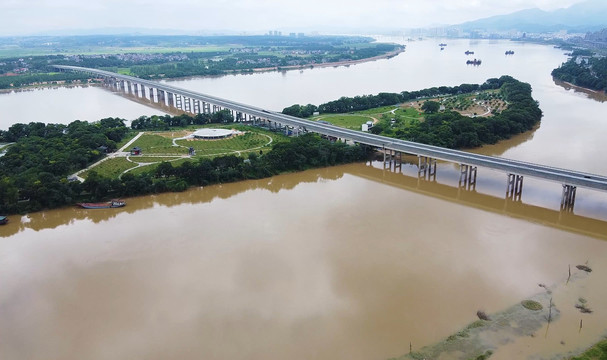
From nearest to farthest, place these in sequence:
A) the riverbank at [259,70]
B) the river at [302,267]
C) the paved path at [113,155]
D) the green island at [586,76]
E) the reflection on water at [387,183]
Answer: the river at [302,267] → the reflection on water at [387,183] → the paved path at [113,155] → the green island at [586,76] → the riverbank at [259,70]

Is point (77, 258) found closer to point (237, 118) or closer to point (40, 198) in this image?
point (40, 198)

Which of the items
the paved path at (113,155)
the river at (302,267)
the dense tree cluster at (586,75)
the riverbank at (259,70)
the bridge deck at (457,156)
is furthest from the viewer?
the riverbank at (259,70)

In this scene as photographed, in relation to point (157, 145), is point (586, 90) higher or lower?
higher

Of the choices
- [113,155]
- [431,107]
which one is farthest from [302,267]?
[431,107]

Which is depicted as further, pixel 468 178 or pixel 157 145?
pixel 157 145

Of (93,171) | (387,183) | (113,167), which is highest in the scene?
(93,171)

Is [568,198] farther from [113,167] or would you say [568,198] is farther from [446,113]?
[113,167]

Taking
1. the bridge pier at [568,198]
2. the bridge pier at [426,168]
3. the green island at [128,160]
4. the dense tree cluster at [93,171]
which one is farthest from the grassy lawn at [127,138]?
the bridge pier at [568,198]

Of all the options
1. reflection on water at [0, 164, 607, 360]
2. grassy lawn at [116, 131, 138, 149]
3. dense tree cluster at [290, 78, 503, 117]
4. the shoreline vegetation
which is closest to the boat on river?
reflection on water at [0, 164, 607, 360]

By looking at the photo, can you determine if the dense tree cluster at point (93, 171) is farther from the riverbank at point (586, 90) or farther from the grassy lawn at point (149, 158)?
the riverbank at point (586, 90)
